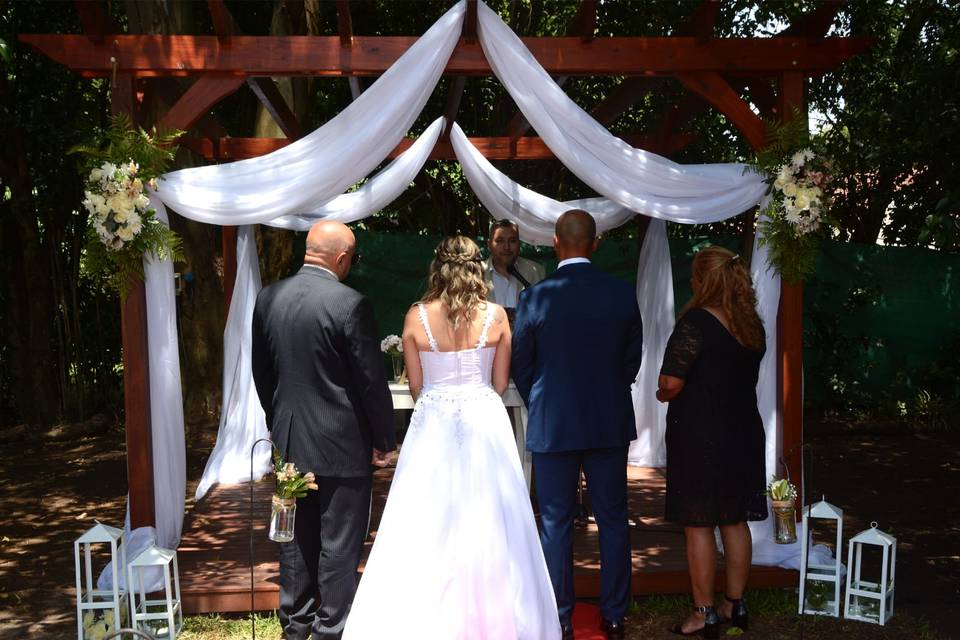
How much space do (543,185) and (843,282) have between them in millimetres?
3279

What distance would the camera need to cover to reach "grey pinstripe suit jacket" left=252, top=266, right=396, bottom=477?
3.77 meters

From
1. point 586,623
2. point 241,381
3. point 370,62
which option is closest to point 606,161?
point 370,62

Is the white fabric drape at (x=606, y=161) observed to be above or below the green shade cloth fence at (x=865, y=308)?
above

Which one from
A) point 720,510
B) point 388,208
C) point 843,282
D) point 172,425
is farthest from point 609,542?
point 388,208

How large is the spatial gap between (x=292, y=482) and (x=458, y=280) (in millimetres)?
990

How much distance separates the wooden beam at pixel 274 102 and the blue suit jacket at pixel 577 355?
7.28 feet

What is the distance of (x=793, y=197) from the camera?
4.57 m

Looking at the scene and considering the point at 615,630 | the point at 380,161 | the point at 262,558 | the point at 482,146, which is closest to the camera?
the point at 615,630

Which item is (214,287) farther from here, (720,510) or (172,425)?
(720,510)

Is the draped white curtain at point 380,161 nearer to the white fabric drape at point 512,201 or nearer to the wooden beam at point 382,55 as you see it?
the wooden beam at point 382,55

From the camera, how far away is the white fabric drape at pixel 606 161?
15.0ft

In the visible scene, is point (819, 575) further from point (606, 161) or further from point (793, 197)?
point (606, 161)

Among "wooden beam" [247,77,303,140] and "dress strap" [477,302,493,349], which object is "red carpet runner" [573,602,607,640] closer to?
"dress strap" [477,302,493,349]

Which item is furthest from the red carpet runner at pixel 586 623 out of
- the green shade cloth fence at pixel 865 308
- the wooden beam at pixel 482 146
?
the green shade cloth fence at pixel 865 308
